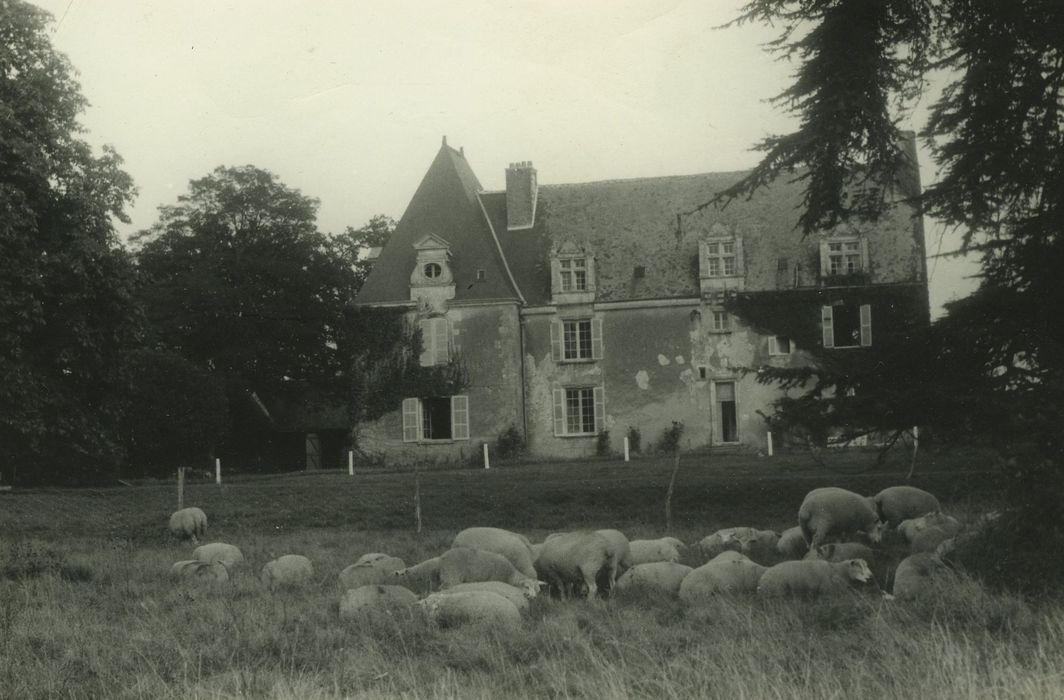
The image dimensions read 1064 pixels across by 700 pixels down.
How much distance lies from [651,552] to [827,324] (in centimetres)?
2495

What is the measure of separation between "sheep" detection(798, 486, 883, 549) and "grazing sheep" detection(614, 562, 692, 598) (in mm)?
3605

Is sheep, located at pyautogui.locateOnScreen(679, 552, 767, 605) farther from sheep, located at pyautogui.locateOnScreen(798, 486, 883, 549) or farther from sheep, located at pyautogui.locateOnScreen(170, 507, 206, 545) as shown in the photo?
sheep, located at pyautogui.locateOnScreen(170, 507, 206, 545)

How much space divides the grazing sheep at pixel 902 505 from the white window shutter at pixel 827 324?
68.6ft

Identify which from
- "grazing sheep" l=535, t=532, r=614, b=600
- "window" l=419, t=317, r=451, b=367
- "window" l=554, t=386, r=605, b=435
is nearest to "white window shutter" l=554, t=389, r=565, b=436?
"window" l=554, t=386, r=605, b=435

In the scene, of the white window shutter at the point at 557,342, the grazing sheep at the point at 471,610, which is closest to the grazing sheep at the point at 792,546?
the grazing sheep at the point at 471,610

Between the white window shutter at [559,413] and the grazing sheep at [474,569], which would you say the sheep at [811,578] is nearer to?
the grazing sheep at [474,569]

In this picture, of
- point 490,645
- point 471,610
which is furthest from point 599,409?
point 490,645

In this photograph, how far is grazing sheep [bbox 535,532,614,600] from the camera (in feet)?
40.1

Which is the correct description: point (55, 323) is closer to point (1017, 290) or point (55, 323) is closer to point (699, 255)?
point (699, 255)

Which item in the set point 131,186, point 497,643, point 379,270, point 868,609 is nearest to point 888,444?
point 868,609

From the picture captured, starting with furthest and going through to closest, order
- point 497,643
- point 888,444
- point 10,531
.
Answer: point 10,531
point 888,444
point 497,643

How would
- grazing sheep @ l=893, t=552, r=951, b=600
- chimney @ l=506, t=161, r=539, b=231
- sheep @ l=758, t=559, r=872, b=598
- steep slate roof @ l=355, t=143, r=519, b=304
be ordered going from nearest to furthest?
grazing sheep @ l=893, t=552, r=951, b=600
sheep @ l=758, t=559, r=872, b=598
steep slate roof @ l=355, t=143, r=519, b=304
chimney @ l=506, t=161, r=539, b=231

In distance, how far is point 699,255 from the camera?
38.4m

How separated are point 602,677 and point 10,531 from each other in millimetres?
19181
